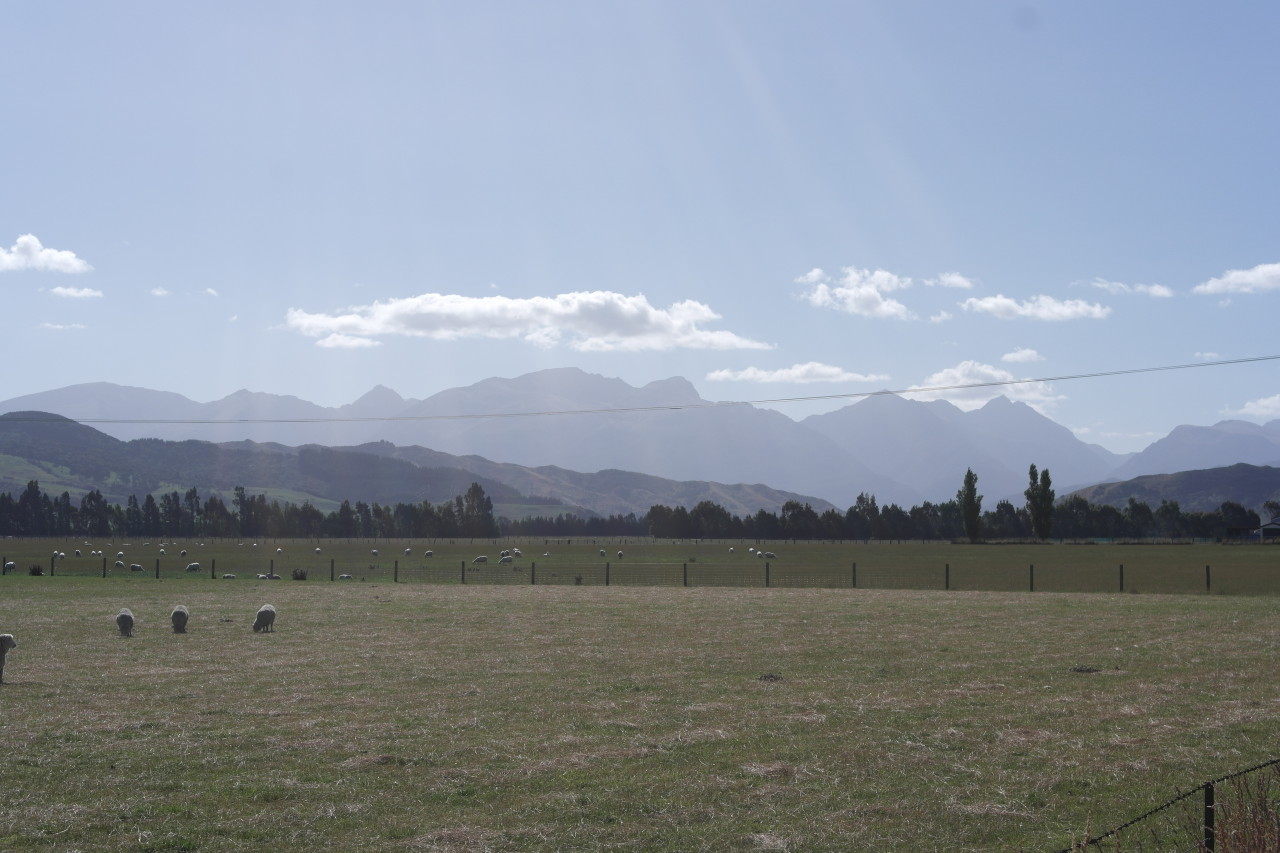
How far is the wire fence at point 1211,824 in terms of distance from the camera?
23.3ft

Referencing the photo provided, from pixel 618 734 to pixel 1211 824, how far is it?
9159mm

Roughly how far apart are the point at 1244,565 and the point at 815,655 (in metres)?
71.8

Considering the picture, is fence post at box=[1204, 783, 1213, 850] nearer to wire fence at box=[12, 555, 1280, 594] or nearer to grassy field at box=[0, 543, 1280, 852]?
grassy field at box=[0, 543, 1280, 852]

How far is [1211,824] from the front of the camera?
7.57m

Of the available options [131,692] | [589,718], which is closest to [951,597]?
[589,718]

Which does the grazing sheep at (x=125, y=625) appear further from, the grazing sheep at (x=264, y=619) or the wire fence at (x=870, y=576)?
the wire fence at (x=870, y=576)

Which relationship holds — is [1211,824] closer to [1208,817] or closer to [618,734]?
[1208,817]

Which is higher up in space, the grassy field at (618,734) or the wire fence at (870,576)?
the grassy field at (618,734)

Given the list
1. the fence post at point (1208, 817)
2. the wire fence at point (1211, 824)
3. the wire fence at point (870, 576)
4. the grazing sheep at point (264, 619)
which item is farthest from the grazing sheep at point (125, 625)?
the fence post at point (1208, 817)

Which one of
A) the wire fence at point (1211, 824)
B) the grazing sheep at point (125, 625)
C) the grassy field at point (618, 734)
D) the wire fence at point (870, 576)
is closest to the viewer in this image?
the wire fence at point (1211, 824)

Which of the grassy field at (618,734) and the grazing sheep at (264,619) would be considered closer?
the grassy field at (618,734)

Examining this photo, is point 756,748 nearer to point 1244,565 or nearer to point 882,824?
point 882,824

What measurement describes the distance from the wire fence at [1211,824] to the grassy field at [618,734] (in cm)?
40

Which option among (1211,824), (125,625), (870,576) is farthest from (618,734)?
(870,576)
